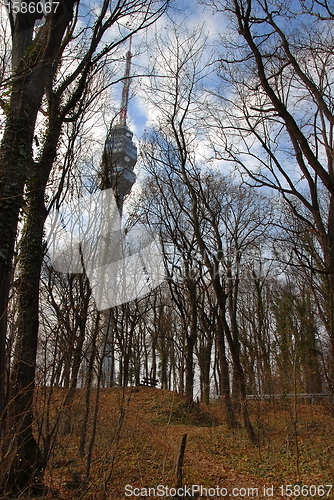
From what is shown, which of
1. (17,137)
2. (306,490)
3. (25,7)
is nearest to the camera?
(17,137)

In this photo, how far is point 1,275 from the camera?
334cm

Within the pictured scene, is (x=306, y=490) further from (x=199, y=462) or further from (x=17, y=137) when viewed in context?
(x=17, y=137)

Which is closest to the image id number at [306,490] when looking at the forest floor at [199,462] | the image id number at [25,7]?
the forest floor at [199,462]

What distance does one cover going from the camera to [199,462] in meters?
7.85

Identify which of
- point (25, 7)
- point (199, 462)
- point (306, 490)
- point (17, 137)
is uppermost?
point (25, 7)

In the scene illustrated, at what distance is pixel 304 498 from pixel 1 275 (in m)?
5.55

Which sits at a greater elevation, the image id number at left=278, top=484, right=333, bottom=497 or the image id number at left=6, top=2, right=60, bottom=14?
the image id number at left=6, top=2, right=60, bottom=14

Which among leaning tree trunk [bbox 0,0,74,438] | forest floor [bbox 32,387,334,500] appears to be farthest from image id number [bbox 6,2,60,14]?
forest floor [bbox 32,387,334,500]

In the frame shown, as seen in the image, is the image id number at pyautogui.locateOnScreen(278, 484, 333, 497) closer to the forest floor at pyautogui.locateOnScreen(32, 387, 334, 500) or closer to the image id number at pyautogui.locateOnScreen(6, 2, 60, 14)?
the forest floor at pyautogui.locateOnScreen(32, 387, 334, 500)

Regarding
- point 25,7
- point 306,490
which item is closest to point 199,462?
point 306,490

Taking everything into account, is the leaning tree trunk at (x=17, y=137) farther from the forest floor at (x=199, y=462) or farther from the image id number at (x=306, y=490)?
the image id number at (x=306, y=490)

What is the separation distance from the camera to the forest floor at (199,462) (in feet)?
18.2

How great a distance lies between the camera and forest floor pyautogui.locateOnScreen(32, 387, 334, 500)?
18.2 feet

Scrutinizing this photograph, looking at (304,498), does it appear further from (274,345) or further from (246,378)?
(274,345)
